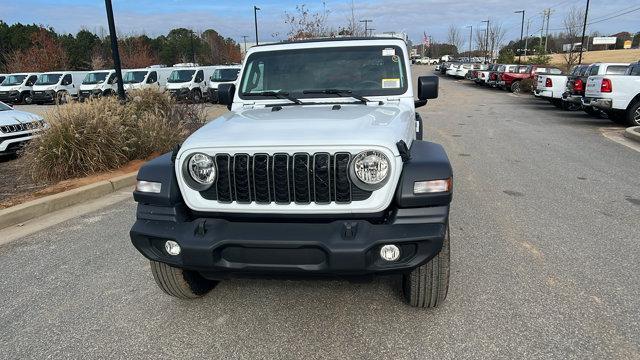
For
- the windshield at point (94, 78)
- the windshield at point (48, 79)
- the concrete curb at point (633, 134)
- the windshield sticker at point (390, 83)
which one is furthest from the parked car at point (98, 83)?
the windshield sticker at point (390, 83)

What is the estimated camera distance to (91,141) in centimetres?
751

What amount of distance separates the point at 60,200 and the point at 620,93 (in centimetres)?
1239

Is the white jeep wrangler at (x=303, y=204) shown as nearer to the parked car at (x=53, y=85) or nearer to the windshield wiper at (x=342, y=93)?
the windshield wiper at (x=342, y=93)

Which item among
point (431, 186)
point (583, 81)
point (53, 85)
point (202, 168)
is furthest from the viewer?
point (53, 85)

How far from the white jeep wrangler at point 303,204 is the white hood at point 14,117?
306 inches

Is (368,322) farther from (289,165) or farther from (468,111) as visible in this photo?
(468,111)

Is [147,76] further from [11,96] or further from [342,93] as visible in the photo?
[342,93]

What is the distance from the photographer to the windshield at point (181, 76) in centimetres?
2359

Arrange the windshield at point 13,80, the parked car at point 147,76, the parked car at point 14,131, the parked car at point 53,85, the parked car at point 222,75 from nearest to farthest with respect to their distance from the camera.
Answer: the parked car at point 14,131, the parked car at point 222,75, the parked car at point 147,76, the parked car at point 53,85, the windshield at point 13,80

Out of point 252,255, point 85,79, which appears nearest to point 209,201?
point 252,255

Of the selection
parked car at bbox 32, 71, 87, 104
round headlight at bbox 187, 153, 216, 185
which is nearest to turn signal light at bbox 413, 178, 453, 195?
round headlight at bbox 187, 153, 216, 185

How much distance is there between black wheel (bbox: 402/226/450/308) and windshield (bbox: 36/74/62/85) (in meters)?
28.9

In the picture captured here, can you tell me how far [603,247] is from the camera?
14.3 feet

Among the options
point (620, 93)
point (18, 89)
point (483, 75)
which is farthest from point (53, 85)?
point (620, 93)
